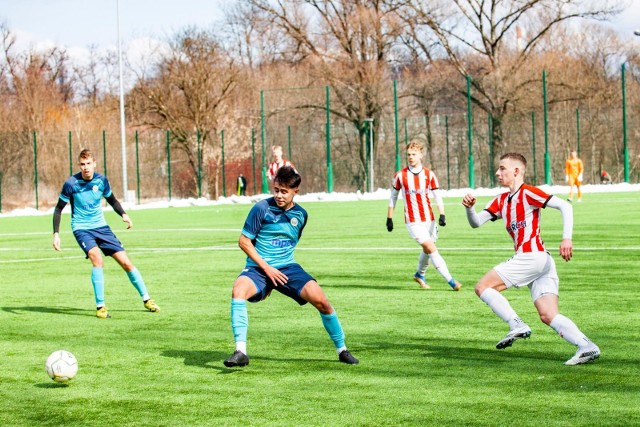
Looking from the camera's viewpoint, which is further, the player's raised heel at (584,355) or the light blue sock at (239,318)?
the light blue sock at (239,318)

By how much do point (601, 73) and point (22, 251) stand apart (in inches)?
2081

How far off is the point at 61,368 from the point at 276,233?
1958 millimetres

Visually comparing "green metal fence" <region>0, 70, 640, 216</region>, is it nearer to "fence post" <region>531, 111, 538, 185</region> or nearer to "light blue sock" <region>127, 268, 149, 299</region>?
"fence post" <region>531, 111, 538, 185</region>

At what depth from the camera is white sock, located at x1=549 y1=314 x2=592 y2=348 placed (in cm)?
743

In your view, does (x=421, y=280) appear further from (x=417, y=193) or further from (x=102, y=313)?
(x=102, y=313)

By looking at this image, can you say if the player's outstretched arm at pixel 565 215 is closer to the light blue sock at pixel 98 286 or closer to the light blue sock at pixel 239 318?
the light blue sock at pixel 239 318

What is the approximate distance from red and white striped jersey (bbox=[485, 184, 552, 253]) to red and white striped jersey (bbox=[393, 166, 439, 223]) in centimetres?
542

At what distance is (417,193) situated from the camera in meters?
13.6

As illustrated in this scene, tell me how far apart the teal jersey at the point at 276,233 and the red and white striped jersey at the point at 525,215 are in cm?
171

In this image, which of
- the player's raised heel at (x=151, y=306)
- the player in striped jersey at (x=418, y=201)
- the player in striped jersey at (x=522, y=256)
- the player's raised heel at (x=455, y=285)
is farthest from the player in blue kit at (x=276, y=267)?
the player in striped jersey at (x=418, y=201)

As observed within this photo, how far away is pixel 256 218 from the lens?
7.79 meters

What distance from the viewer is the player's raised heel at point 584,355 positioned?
734 cm

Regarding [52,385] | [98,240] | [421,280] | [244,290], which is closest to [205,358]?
[244,290]

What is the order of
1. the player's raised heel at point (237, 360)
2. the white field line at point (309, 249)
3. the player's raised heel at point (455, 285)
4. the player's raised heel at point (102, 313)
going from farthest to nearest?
the white field line at point (309, 249) < the player's raised heel at point (455, 285) < the player's raised heel at point (102, 313) < the player's raised heel at point (237, 360)
